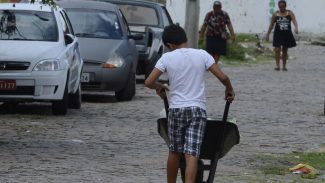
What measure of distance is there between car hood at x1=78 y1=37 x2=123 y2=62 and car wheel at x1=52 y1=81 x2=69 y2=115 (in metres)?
2.47

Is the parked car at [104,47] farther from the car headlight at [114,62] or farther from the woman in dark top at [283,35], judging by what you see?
the woman in dark top at [283,35]

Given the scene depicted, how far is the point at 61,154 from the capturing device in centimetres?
1235

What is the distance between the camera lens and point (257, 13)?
4756 cm

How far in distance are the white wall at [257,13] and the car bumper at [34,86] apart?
31.6m

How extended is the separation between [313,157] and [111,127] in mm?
3457

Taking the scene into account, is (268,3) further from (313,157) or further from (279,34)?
(313,157)

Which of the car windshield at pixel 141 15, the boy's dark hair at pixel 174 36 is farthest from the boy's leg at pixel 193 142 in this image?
the car windshield at pixel 141 15

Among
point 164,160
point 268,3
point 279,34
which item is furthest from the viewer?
point 268,3

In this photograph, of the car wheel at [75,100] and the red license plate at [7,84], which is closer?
the red license plate at [7,84]

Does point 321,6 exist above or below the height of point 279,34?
below

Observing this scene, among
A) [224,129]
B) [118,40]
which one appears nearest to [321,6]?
[118,40]

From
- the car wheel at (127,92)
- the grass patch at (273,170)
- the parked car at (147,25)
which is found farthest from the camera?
the parked car at (147,25)

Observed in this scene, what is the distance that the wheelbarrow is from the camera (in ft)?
29.4

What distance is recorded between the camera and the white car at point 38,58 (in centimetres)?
1583
